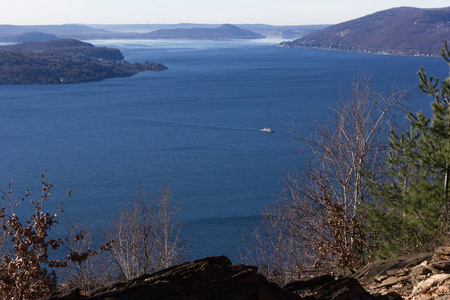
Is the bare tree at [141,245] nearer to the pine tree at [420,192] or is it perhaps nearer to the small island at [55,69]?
the pine tree at [420,192]

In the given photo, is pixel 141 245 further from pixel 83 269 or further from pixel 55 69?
pixel 55 69

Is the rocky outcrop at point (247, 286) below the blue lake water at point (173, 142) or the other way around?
the other way around

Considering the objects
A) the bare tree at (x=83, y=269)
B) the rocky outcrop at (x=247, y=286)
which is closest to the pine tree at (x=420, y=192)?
the rocky outcrop at (x=247, y=286)

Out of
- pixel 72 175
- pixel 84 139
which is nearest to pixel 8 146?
pixel 84 139

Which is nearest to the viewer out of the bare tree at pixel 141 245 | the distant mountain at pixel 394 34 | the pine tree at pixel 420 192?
the pine tree at pixel 420 192

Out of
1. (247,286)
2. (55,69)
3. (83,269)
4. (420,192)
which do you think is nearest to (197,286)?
(247,286)

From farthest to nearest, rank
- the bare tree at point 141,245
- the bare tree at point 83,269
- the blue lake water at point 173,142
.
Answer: the blue lake water at point 173,142 < the bare tree at point 141,245 < the bare tree at point 83,269

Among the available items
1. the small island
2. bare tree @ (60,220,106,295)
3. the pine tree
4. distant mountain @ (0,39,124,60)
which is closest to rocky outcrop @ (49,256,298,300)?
bare tree @ (60,220,106,295)
